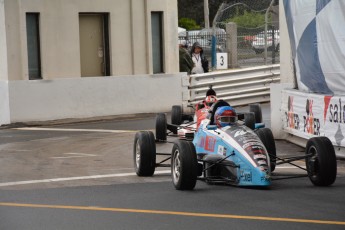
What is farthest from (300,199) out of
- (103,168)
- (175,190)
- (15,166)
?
(15,166)

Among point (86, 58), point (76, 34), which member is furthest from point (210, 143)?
point (86, 58)

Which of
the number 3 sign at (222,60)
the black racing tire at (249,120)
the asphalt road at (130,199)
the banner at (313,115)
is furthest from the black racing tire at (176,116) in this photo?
the number 3 sign at (222,60)

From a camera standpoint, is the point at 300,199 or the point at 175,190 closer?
the point at 300,199

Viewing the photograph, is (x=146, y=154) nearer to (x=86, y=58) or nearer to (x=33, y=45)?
(x=33, y=45)

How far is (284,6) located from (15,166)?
6.53 m

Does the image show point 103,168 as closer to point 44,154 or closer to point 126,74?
point 44,154

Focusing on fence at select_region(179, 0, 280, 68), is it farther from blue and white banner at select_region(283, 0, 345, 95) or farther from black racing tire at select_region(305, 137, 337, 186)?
black racing tire at select_region(305, 137, 337, 186)

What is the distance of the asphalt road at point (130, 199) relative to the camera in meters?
10.6

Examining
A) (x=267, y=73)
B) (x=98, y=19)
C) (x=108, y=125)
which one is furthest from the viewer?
(x=267, y=73)

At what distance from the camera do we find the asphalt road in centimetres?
1057

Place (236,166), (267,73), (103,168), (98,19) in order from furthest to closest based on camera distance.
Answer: (267,73)
(98,19)
(103,168)
(236,166)

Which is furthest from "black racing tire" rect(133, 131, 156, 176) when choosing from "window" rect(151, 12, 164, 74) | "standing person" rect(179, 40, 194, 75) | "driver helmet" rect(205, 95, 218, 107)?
"standing person" rect(179, 40, 194, 75)

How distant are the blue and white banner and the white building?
807cm

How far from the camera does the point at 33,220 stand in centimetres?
1097
